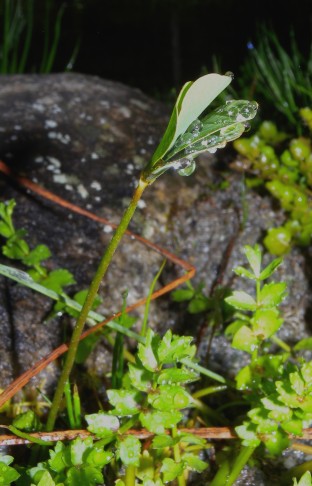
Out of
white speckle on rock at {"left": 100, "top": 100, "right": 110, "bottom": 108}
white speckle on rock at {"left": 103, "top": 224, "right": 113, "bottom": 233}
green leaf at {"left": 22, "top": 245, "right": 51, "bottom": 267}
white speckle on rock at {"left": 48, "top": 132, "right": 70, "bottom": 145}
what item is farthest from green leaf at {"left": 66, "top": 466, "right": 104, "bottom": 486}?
white speckle on rock at {"left": 100, "top": 100, "right": 110, "bottom": 108}

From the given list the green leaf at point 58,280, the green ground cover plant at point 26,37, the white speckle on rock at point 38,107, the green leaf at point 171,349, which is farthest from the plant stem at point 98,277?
the green ground cover plant at point 26,37

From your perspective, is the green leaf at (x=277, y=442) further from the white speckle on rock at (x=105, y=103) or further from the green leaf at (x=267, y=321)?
the white speckle on rock at (x=105, y=103)

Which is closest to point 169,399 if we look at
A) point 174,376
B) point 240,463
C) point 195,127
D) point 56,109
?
point 174,376

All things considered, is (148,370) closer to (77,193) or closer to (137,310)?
(137,310)

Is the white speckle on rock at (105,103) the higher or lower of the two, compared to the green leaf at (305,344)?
higher

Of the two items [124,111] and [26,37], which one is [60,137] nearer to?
[124,111]

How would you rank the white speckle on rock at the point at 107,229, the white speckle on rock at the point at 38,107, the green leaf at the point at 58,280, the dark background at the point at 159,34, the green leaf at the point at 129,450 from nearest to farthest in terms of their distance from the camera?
the green leaf at the point at 129,450, the green leaf at the point at 58,280, the white speckle on rock at the point at 107,229, the white speckle on rock at the point at 38,107, the dark background at the point at 159,34

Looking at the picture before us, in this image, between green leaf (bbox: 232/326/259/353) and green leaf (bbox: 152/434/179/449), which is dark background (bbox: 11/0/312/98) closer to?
green leaf (bbox: 232/326/259/353)
